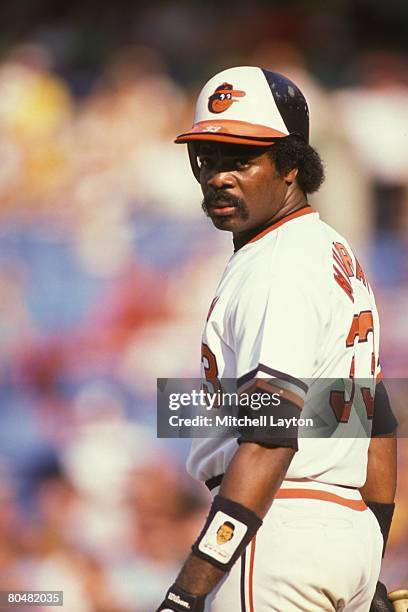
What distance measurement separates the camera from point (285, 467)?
1972mm

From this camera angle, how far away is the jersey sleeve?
77.4 inches

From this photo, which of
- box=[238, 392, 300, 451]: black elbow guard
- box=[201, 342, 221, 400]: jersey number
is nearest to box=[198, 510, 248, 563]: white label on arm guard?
box=[238, 392, 300, 451]: black elbow guard

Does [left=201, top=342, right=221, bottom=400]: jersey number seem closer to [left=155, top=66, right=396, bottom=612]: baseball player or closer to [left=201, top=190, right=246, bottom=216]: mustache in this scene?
[left=155, top=66, right=396, bottom=612]: baseball player

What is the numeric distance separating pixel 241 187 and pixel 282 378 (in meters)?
0.51

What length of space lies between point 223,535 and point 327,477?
0.30 meters

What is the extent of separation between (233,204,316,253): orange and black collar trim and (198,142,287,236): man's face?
0.01 metres

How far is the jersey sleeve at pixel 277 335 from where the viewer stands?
197cm

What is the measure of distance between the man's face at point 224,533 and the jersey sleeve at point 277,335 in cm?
27

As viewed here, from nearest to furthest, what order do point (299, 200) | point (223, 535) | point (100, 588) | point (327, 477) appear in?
point (223, 535), point (327, 477), point (299, 200), point (100, 588)

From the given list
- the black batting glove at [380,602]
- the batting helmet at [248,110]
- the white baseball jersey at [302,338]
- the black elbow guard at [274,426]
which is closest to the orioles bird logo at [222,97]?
the batting helmet at [248,110]

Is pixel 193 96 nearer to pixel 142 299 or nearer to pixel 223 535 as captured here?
pixel 142 299

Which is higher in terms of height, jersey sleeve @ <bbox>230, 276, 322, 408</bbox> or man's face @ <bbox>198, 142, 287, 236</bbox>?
man's face @ <bbox>198, 142, 287, 236</bbox>

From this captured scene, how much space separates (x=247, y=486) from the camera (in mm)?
1932

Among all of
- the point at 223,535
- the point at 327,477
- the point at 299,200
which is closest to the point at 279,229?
the point at 299,200
